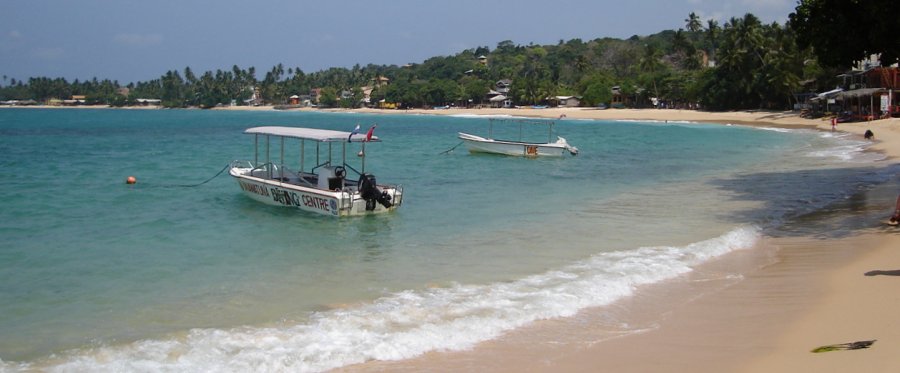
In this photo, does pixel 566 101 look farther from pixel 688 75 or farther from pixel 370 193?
pixel 370 193

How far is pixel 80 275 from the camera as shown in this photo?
12305 mm

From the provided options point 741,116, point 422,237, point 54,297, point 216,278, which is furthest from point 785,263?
point 741,116

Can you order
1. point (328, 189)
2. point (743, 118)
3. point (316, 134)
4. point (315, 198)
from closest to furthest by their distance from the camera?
point (315, 198), point (328, 189), point (316, 134), point (743, 118)

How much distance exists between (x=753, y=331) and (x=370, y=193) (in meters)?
11.4

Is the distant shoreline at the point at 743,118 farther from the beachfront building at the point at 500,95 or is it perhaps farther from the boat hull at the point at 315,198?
the boat hull at the point at 315,198

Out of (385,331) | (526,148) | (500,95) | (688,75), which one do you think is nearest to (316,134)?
(385,331)

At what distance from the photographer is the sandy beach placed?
7.39m

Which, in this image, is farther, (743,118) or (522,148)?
(743,118)

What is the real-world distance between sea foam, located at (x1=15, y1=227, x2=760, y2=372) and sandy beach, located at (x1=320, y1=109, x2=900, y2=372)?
15.7 inches

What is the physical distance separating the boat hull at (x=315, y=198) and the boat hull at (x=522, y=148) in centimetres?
2044

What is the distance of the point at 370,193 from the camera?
60.6 feet

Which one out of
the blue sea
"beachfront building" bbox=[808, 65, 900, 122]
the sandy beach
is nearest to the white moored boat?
the blue sea

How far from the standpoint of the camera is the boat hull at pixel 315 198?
18.2 m

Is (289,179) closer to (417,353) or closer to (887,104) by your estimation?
(417,353)
